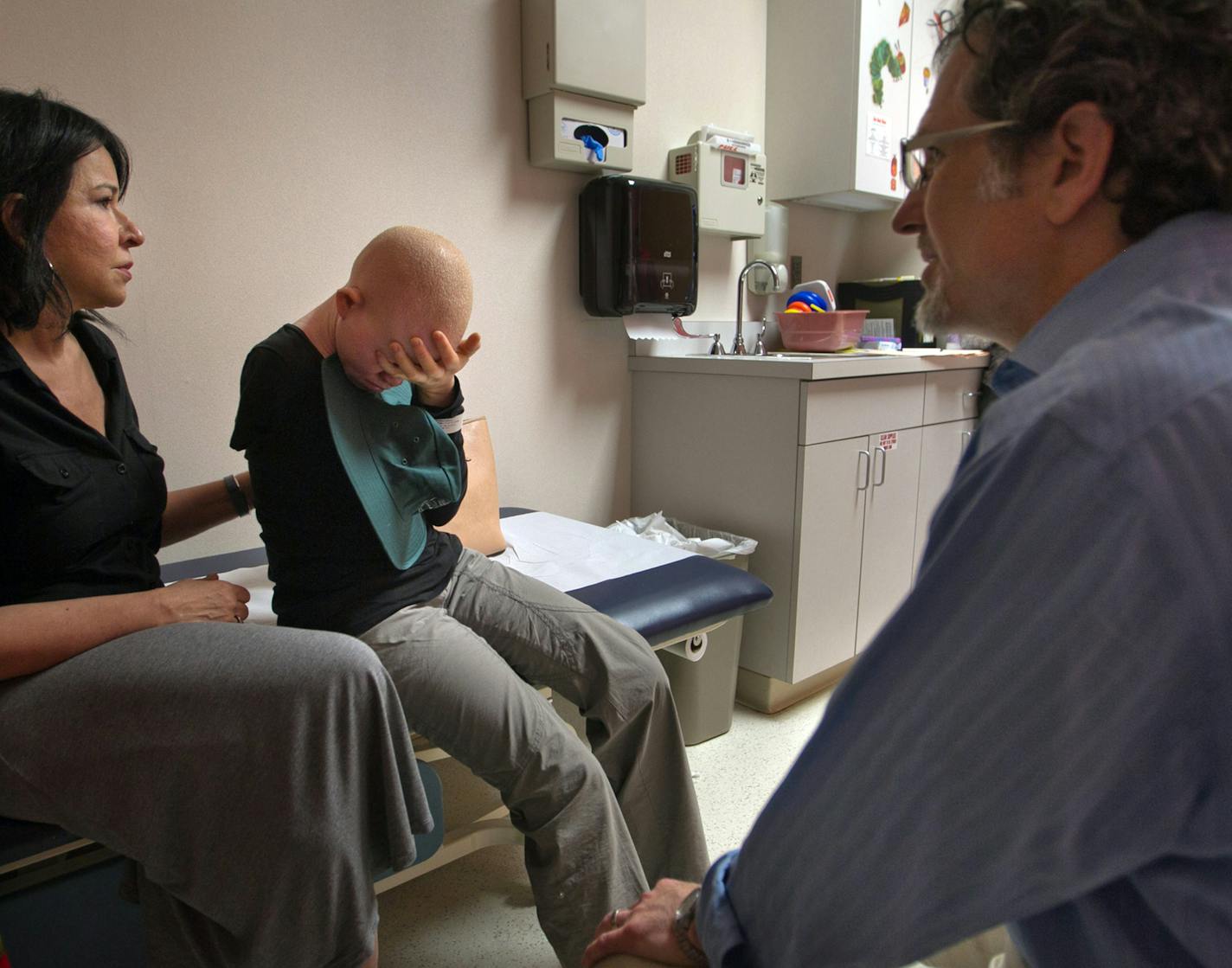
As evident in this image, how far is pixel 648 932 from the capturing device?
0.73m

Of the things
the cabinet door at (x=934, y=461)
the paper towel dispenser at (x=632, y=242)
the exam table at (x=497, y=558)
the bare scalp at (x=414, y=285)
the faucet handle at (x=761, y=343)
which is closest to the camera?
the exam table at (x=497, y=558)

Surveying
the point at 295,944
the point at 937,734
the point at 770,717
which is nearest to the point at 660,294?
the point at 770,717

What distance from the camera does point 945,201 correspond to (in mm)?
765

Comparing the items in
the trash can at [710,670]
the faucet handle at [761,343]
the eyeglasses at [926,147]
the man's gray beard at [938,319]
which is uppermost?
the eyeglasses at [926,147]

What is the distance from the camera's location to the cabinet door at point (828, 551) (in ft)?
7.44

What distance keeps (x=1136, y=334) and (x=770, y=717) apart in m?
2.07

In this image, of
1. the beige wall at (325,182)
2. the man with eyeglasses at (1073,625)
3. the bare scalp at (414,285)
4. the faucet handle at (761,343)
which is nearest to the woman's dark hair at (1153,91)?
the man with eyeglasses at (1073,625)

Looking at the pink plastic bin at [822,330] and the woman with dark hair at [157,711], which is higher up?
the pink plastic bin at [822,330]

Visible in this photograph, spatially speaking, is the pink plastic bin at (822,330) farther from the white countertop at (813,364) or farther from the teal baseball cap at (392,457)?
the teal baseball cap at (392,457)

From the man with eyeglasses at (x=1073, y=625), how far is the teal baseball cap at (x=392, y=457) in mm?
753

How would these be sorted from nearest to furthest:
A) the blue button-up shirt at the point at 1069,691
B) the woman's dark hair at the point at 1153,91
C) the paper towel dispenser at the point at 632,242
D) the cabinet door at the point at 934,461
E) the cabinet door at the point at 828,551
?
the blue button-up shirt at the point at 1069,691, the woman's dark hair at the point at 1153,91, the cabinet door at the point at 828,551, the paper towel dispenser at the point at 632,242, the cabinet door at the point at 934,461

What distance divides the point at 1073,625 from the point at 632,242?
2.15 metres

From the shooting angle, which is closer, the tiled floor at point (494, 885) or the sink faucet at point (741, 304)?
the tiled floor at point (494, 885)

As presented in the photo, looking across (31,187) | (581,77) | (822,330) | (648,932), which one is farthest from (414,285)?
(822,330)
